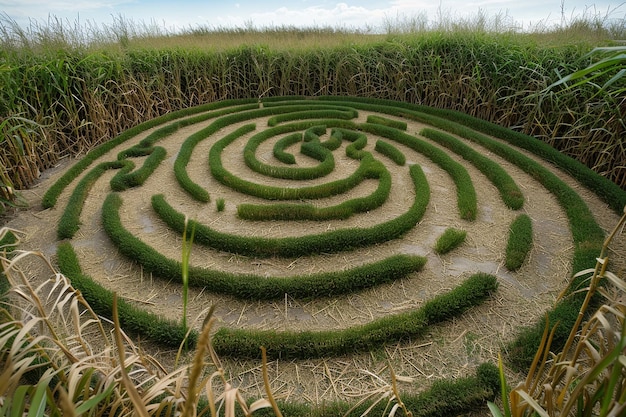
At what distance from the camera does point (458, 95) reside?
9898mm

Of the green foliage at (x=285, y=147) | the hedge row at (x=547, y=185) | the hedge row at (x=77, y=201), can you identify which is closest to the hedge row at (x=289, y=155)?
the green foliage at (x=285, y=147)

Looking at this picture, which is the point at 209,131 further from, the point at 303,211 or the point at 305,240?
the point at 305,240

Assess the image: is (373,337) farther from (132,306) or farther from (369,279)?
(132,306)

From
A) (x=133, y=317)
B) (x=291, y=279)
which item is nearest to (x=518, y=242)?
(x=291, y=279)

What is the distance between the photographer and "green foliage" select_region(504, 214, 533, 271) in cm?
500

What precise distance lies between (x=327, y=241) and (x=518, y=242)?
2.61 m

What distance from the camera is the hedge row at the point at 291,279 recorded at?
4.55 m

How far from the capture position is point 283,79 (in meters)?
11.6

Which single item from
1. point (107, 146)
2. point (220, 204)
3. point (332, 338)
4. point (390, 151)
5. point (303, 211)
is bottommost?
point (332, 338)

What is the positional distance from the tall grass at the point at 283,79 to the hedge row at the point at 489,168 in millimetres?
1483

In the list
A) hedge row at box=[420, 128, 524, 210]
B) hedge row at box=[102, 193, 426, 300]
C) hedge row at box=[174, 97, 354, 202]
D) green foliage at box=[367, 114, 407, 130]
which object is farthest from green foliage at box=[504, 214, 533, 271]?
hedge row at box=[174, 97, 354, 202]

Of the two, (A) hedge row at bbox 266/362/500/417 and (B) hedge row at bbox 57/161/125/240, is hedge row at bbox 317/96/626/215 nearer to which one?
(A) hedge row at bbox 266/362/500/417

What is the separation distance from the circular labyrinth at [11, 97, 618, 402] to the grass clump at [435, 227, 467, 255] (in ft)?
0.14

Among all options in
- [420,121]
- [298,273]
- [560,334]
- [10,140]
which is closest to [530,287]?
[560,334]
